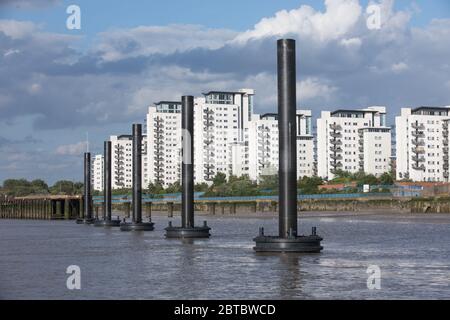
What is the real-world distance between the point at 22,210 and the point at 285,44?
433 feet

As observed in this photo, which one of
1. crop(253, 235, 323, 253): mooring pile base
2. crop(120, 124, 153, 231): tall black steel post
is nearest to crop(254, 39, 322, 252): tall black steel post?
crop(253, 235, 323, 253): mooring pile base

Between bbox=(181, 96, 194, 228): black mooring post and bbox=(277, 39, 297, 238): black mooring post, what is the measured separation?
11.5 meters

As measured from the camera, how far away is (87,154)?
83.0m

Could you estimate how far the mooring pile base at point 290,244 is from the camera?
29438 millimetres

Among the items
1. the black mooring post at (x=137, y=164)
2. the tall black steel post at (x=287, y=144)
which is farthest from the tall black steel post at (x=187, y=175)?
the black mooring post at (x=137, y=164)

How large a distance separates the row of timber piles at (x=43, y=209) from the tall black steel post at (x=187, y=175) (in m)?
79.5

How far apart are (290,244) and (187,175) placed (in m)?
13.2

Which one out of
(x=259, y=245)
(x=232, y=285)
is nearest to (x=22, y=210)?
(x=259, y=245)

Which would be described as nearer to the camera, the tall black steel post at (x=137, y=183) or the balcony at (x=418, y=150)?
the tall black steel post at (x=137, y=183)

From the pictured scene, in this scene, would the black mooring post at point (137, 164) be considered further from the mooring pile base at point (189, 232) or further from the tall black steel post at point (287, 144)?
the tall black steel post at point (287, 144)

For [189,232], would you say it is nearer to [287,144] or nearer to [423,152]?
[287,144]

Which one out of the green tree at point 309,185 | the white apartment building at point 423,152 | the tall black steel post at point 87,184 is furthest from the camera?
the white apartment building at point 423,152
